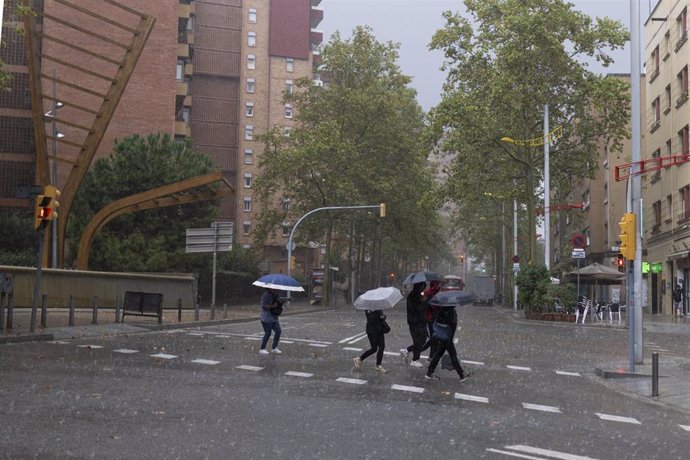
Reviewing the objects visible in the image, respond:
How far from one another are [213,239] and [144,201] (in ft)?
15.8

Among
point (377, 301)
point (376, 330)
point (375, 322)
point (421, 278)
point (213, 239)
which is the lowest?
point (376, 330)

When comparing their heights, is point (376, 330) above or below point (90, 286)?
below

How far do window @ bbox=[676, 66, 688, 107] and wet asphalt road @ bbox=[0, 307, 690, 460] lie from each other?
95.4ft

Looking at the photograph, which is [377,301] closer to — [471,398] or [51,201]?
[471,398]

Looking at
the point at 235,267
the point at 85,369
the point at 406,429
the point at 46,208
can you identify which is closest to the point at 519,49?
the point at 235,267

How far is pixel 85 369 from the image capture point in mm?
12383

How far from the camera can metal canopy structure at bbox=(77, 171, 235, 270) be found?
33875 mm

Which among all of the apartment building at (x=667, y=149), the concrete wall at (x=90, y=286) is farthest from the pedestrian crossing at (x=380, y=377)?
the apartment building at (x=667, y=149)

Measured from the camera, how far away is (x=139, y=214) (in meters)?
41.0

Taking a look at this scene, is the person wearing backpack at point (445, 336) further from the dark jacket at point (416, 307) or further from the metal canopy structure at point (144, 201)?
the metal canopy structure at point (144, 201)

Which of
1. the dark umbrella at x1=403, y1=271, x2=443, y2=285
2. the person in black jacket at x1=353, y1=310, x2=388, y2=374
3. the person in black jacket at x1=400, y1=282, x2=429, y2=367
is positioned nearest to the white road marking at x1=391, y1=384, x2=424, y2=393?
the person in black jacket at x1=353, y1=310, x2=388, y2=374

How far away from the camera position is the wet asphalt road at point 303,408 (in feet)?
23.1

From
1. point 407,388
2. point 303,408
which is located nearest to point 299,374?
point 407,388

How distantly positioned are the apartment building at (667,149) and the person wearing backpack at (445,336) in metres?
29.8
